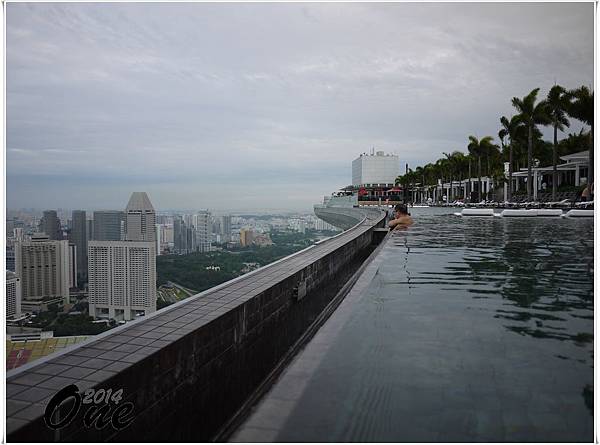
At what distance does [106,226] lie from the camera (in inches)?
212

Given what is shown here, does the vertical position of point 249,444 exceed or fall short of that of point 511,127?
it falls short

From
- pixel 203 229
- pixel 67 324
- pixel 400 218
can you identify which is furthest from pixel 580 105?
pixel 67 324

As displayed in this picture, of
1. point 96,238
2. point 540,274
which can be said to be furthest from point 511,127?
point 96,238

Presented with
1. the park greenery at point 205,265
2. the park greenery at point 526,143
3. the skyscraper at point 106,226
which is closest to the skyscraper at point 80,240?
the skyscraper at point 106,226

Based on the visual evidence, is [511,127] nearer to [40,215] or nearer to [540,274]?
[540,274]

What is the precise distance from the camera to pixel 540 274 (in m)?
6.07

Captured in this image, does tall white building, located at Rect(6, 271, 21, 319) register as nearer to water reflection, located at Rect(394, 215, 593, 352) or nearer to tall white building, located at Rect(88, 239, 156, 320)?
tall white building, located at Rect(88, 239, 156, 320)

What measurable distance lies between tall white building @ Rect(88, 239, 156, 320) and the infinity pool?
165 cm

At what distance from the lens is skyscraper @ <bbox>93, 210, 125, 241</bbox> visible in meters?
5.28

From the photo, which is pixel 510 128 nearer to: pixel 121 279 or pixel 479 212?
pixel 479 212

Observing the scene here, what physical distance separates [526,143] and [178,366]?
156 feet

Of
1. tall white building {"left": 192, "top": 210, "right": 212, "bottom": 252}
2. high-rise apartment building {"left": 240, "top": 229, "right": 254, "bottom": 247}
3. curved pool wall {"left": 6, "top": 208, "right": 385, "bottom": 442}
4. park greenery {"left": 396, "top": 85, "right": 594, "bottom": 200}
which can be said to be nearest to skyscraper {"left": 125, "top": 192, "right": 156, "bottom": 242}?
curved pool wall {"left": 6, "top": 208, "right": 385, "bottom": 442}

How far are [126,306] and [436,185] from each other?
285 feet

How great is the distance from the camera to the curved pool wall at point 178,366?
249 cm
